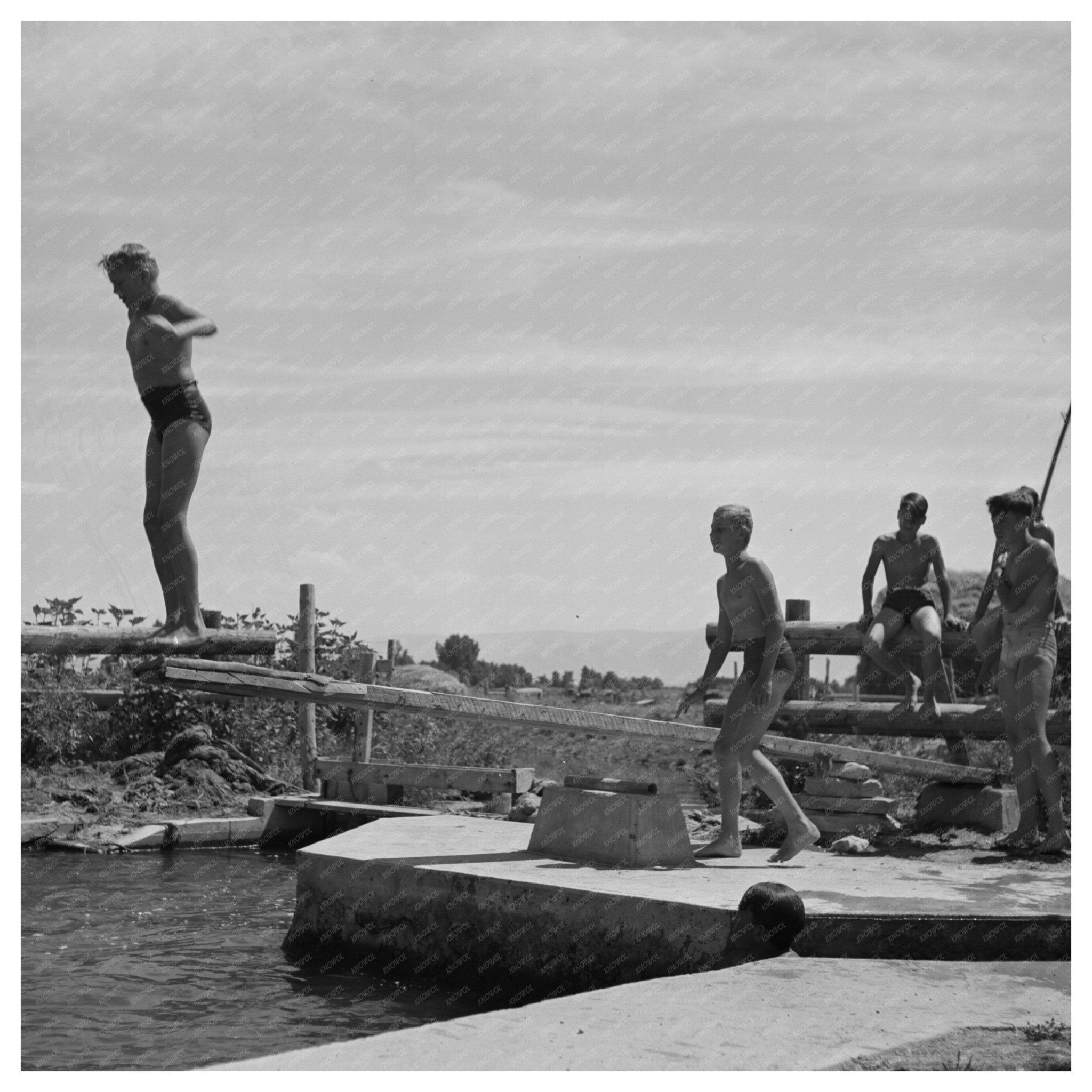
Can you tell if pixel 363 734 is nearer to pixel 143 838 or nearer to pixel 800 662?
pixel 143 838

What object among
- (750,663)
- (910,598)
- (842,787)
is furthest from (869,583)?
(750,663)

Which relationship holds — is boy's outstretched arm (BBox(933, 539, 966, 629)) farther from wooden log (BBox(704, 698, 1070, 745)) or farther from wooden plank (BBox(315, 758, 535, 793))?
wooden plank (BBox(315, 758, 535, 793))

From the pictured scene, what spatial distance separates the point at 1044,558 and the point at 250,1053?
6423 millimetres

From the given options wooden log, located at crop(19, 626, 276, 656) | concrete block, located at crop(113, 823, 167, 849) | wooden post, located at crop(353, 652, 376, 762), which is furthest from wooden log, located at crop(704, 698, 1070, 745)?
concrete block, located at crop(113, 823, 167, 849)

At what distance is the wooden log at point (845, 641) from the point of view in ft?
41.8

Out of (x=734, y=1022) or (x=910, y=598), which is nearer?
(x=734, y=1022)

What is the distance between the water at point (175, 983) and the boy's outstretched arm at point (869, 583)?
549cm

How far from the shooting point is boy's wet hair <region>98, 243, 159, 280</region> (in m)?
7.61

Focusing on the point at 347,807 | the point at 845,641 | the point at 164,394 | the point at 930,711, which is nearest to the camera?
the point at 164,394

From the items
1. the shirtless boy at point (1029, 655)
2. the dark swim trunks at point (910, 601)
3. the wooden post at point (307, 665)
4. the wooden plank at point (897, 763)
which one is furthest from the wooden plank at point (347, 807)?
the shirtless boy at point (1029, 655)

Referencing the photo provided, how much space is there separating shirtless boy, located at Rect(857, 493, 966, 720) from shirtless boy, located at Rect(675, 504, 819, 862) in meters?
3.07

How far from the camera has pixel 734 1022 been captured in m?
5.93

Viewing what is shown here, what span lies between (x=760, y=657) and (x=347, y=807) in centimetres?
694

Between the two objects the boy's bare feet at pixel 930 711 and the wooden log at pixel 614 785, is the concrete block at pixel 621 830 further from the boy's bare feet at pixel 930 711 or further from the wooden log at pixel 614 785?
the boy's bare feet at pixel 930 711
